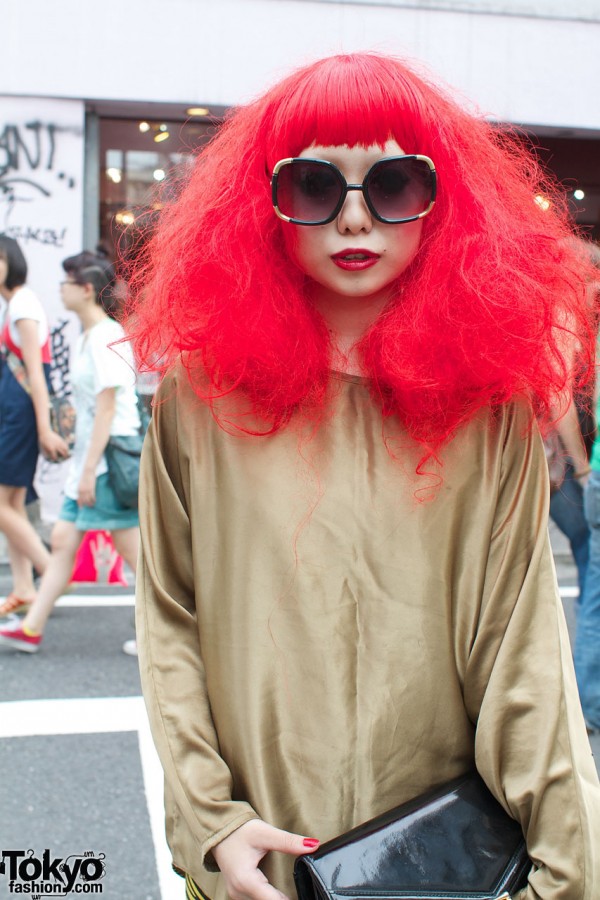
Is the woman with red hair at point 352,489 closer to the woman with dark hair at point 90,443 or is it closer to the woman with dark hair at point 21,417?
the woman with dark hair at point 90,443

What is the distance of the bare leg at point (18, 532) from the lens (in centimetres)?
467

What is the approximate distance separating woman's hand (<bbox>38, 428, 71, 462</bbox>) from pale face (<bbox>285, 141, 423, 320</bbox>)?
3.47m

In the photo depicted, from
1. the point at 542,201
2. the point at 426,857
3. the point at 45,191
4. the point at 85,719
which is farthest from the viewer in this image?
the point at 45,191

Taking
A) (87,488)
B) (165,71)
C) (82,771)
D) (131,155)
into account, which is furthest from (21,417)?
(131,155)

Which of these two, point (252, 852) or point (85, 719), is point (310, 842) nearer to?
point (252, 852)

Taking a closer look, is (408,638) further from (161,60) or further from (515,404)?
(161,60)

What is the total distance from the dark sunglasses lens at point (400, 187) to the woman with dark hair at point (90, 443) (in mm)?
3027

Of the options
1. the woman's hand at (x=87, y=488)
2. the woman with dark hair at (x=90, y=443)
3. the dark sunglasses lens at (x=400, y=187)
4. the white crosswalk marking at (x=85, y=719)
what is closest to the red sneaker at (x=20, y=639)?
the woman with dark hair at (x=90, y=443)

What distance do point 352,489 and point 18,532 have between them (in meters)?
3.71

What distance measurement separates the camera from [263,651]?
1287mm

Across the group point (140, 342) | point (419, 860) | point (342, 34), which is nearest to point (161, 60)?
point (342, 34)

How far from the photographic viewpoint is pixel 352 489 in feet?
4.27

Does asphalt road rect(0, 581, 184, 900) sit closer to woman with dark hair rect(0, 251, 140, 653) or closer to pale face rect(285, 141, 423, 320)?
woman with dark hair rect(0, 251, 140, 653)

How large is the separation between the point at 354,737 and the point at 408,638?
0.15m
